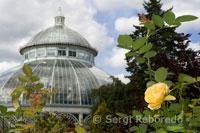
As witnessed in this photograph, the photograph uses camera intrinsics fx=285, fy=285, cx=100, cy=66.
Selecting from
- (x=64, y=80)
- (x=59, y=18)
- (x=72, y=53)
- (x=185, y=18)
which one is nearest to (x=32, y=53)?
(x=72, y=53)

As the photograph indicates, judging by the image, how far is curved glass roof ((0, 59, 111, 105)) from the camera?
24.8m

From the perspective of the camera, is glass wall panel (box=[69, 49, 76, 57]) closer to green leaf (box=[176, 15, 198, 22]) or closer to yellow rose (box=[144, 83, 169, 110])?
green leaf (box=[176, 15, 198, 22])

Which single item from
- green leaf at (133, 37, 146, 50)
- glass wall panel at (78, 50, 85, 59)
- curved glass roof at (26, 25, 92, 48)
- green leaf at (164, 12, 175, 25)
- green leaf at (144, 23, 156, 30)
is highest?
curved glass roof at (26, 25, 92, 48)

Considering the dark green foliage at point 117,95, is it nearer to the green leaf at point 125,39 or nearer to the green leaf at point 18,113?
the green leaf at point 18,113

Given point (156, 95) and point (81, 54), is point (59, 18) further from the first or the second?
point (156, 95)

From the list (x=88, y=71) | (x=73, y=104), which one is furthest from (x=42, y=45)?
(x=73, y=104)

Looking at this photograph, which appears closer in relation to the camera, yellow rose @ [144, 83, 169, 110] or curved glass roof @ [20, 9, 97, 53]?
yellow rose @ [144, 83, 169, 110]

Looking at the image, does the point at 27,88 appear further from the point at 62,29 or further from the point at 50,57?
the point at 62,29

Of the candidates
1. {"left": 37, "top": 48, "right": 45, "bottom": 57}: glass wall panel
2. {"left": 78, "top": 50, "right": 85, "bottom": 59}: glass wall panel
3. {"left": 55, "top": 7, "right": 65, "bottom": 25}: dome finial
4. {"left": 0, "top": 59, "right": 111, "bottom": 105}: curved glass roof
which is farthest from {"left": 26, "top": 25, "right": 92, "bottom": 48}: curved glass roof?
{"left": 0, "top": 59, "right": 111, "bottom": 105}: curved glass roof

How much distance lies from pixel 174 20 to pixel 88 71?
1102 inches

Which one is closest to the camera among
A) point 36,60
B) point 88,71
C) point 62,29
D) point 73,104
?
point 73,104

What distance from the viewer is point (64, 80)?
85.5 feet

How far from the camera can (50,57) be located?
1217 inches

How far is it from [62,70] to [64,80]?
5.86 ft
